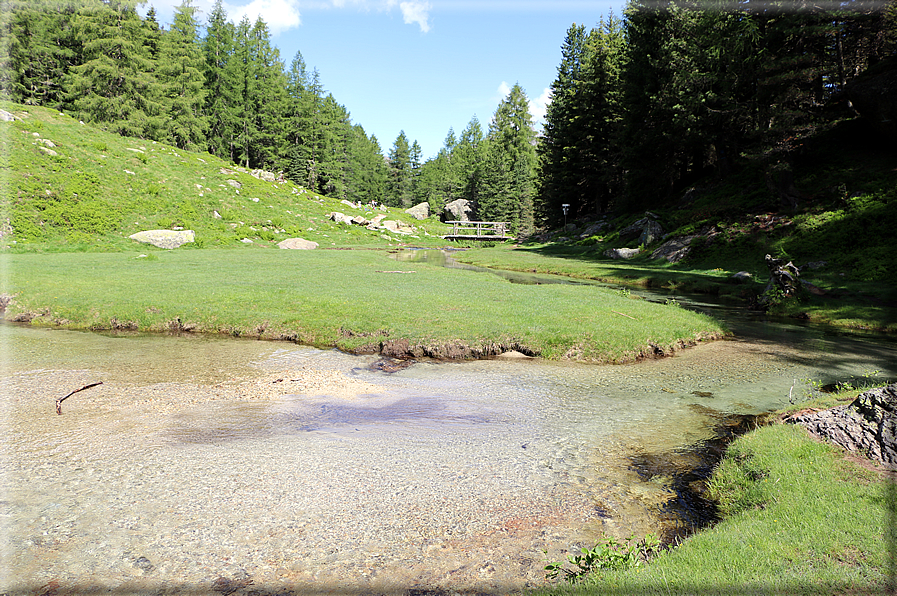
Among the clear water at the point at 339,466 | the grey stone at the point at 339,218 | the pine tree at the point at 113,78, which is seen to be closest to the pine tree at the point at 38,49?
the pine tree at the point at 113,78

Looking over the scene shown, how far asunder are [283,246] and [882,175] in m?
47.8

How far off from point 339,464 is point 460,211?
96.9 m

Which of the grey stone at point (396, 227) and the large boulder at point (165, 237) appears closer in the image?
the large boulder at point (165, 237)

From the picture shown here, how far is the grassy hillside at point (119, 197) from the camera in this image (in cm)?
3509

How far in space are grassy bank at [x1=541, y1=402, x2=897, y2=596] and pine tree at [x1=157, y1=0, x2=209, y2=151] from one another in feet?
257

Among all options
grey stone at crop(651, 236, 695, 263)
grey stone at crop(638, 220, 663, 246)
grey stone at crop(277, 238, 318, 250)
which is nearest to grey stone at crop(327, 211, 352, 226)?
grey stone at crop(277, 238, 318, 250)

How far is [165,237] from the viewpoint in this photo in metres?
39.4

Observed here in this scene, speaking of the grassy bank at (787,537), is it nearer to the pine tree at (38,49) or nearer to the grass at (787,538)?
the grass at (787,538)

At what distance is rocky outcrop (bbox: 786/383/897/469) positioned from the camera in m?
6.12

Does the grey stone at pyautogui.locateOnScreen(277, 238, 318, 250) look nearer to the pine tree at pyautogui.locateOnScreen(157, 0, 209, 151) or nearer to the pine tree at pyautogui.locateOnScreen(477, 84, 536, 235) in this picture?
the pine tree at pyautogui.locateOnScreen(157, 0, 209, 151)

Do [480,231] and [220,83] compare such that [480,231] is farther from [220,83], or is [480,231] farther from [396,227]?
[220,83]

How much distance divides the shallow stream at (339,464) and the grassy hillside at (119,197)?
94.8 feet

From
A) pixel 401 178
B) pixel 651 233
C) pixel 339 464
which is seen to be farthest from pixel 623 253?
pixel 401 178

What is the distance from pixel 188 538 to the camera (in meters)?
5.34
